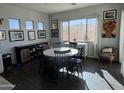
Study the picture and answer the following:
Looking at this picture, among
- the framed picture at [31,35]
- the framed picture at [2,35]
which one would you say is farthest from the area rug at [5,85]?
the framed picture at [31,35]

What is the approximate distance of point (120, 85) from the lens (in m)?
2.62

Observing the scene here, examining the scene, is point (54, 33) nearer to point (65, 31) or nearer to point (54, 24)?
point (54, 24)

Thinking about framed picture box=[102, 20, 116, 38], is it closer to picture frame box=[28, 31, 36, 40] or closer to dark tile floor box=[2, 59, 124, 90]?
dark tile floor box=[2, 59, 124, 90]

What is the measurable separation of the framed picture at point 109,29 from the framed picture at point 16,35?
3662 millimetres

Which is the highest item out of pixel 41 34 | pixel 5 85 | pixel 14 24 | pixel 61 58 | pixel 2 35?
pixel 14 24

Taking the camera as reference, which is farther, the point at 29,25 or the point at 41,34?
the point at 41,34

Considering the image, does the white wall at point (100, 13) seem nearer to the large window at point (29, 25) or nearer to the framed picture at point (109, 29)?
the framed picture at point (109, 29)

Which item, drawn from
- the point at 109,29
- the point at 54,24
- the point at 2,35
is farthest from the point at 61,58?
the point at 54,24

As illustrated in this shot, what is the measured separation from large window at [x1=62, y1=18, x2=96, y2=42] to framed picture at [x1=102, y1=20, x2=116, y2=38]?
0.49 metres

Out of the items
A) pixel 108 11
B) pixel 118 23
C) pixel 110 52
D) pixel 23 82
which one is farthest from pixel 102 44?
pixel 23 82

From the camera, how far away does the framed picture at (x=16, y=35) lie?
4.42 m

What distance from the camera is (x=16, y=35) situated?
462 cm

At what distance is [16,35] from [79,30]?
3.04m

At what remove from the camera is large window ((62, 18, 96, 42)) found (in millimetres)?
5168
